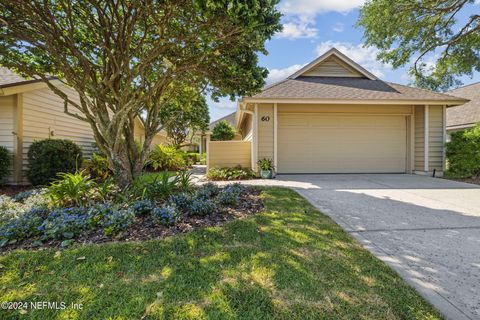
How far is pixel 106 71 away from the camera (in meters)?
4.71

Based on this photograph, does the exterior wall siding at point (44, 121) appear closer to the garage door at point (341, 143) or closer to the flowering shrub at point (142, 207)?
the flowering shrub at point (142, 207)

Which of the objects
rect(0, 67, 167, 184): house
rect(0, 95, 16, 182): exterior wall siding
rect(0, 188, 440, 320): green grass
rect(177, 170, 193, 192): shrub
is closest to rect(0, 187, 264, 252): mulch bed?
rect(0, 188, 440, 320): green grass

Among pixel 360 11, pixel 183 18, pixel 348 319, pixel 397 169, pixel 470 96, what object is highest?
pixel 360 11

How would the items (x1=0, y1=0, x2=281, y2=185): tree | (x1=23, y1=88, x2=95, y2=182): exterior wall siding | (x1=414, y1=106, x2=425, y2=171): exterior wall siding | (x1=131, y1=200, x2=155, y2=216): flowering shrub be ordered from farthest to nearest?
(x1=414, y1=106, x2=425, y2=171): exterior wall siding < (x1=23, y1=88, x2=95, y2=182): exterior wall siding < (x1=0, y1=0, x2=281, y2=185): tree < (x1=131, y1=200, x2=155, y2=216): flowering shrub

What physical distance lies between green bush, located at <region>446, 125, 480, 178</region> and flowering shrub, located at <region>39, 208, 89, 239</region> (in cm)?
1044

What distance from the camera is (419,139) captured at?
8859 mm

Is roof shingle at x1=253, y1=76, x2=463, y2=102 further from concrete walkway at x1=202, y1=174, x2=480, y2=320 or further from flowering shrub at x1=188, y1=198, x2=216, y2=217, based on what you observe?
flowering shrub at x1=188, y1=198, x2=216, y2=217

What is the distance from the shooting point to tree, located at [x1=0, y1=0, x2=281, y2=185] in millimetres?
3969

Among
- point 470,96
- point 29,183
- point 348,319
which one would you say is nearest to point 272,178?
point 348,319

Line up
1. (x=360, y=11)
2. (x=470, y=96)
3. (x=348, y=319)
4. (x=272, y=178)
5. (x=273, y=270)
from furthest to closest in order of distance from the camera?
(x=470, y=96)
(x=360, y=11)
(x=272, y=178)
(x=273, y=270)
(x=348, y=319)

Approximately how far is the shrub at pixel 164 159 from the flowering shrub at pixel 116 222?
8.64 meters

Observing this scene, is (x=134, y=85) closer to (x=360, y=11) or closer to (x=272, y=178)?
(x=272, y=178)

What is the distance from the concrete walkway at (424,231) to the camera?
1954mm

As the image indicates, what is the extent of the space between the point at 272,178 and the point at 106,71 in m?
5.51
